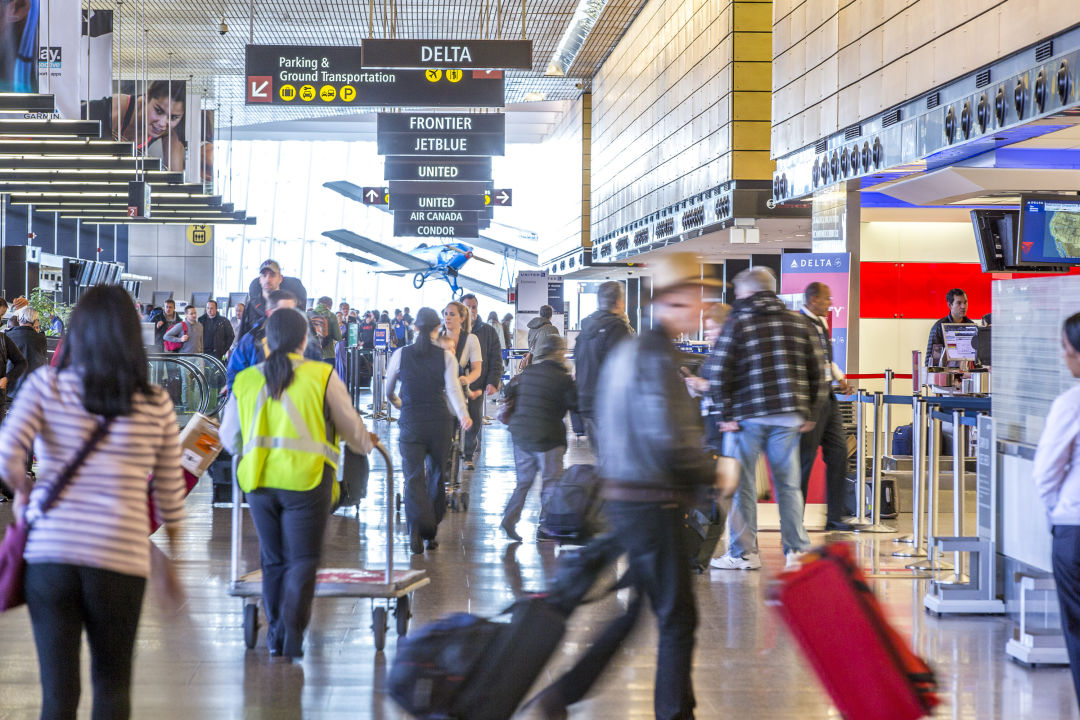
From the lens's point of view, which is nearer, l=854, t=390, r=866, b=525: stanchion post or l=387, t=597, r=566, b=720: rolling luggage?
l=387, t=597, r=566, b=720: rolling luggage

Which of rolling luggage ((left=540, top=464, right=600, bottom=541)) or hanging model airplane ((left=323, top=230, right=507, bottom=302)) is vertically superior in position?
hanging model airplane ((left=323, top=230, right=507, bottom=302))

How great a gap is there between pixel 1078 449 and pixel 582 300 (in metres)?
35.2

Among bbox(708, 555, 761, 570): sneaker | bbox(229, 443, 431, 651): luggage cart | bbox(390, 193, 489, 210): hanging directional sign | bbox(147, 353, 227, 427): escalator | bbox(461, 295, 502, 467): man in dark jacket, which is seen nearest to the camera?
bbox(229, 443, 431, 651): luggage cart

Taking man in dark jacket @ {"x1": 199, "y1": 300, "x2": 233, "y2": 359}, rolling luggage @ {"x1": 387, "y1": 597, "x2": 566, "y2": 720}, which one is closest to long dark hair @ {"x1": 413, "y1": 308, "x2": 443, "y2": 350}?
rolling luggage @ {"x1": 387, "y1": 597, "x2": 566, "y2": 720}

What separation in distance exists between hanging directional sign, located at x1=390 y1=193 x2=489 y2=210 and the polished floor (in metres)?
9.58

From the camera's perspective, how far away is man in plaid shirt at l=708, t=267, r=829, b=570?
22.1 feet

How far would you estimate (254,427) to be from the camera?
4.93 meters

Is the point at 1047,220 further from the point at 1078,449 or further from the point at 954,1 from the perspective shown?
the point at 1078,449

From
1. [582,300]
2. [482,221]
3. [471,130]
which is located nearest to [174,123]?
[482,221]

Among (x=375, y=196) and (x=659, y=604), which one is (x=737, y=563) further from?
(x=375, y=196)

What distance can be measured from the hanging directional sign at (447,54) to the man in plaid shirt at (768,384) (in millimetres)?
4807

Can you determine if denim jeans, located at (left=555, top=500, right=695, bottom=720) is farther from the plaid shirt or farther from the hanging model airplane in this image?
the hanging model airplane

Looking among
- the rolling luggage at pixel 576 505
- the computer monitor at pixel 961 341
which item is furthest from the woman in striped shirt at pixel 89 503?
the computer monitor at pixel 961 341

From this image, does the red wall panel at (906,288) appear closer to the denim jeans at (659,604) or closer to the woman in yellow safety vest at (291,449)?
the woman in yellow safety vest at (291,449)
